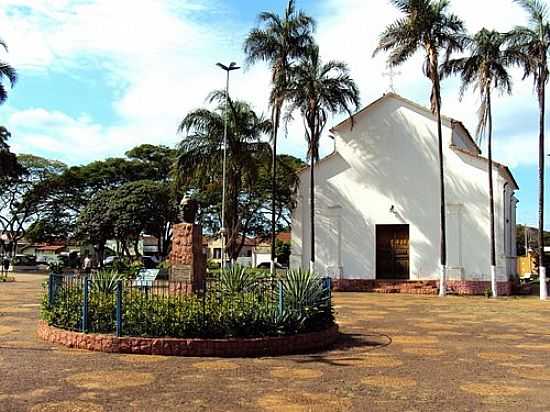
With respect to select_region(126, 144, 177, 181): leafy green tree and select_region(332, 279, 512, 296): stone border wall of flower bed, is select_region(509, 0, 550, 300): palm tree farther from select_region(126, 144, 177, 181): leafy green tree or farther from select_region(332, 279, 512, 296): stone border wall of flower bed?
select_region(126, 144, 177, 181): leafy green tree

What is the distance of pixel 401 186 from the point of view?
1115 inches

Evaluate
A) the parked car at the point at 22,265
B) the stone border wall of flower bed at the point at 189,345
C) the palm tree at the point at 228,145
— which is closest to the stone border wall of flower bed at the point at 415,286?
the palm tree at the point at 228,145

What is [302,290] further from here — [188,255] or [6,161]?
[6,161]

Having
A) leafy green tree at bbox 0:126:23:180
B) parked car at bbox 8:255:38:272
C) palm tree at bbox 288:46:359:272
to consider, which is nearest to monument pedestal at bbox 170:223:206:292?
palm tree at bbox 288:46:359:272

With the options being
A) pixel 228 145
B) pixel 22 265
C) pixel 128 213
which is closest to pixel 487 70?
pixel 228 145

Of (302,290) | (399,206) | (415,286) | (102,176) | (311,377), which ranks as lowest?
(311,377)

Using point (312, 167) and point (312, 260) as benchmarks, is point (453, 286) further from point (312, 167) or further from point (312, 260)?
point (312, 167)

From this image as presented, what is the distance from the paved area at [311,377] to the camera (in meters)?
7.32

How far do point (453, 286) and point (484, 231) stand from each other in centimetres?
270

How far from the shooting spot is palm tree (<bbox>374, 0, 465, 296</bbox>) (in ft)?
79.5

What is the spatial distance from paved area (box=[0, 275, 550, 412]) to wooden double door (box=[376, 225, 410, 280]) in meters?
14.3

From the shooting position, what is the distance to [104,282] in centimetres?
1255

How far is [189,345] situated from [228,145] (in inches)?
821

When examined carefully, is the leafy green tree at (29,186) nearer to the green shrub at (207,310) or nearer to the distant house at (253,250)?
the distant house at (253,250)
